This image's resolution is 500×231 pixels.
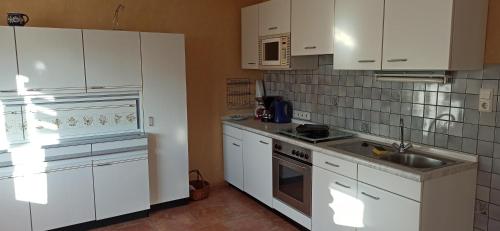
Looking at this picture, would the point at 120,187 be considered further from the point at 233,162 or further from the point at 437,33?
the point at 437,33

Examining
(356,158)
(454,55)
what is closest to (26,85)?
(356,158)

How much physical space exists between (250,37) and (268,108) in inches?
32.1

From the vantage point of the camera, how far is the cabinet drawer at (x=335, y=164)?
2.49 meters

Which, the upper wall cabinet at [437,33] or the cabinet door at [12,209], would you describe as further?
the cabinet door at [12,209]

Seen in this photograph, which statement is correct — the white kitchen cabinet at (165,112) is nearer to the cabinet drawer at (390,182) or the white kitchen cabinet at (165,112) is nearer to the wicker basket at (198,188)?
the wicker basket at (198,188)

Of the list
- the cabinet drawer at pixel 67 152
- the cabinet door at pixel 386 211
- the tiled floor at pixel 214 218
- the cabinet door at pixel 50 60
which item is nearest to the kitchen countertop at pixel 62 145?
the cabinet drawer at pixel 67 152

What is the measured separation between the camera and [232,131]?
403 centimetres

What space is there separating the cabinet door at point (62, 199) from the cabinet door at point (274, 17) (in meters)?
2.14

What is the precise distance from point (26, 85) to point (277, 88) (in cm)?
250

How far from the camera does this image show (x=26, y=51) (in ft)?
9.35

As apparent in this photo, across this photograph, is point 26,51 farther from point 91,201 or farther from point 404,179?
point 404,179

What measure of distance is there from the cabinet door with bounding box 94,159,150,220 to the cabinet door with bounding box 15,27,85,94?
2.40 ft

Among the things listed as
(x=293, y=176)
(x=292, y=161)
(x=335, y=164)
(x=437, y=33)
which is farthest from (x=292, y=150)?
(x=437, y=33)

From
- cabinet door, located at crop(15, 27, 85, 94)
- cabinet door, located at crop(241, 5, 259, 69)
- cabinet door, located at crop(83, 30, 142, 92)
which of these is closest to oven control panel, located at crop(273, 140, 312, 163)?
cabinet door, located at crop(241, 5, 259, 69)
